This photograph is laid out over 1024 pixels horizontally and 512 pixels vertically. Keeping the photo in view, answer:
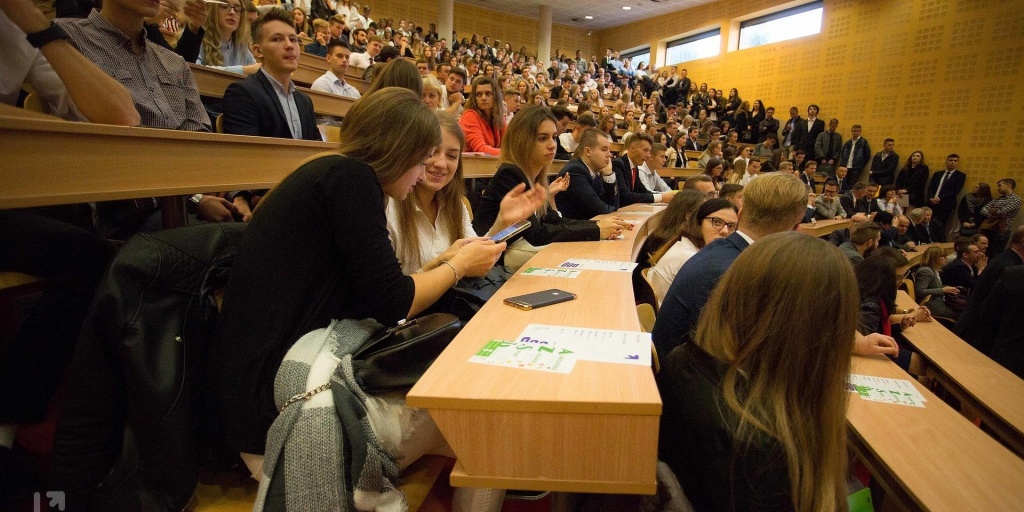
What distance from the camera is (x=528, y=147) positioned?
2.56 metres

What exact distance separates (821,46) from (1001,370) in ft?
40.4

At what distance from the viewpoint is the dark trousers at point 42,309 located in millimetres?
1089

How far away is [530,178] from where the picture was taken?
8.55ft

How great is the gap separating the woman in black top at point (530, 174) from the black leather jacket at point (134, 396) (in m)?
1.50

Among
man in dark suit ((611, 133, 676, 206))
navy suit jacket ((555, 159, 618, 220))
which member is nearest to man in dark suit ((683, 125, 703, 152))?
man in dark suit ((611, 133, 676, 206))

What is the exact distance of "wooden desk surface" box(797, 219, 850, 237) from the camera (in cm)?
597

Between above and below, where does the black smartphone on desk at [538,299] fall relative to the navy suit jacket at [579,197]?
below

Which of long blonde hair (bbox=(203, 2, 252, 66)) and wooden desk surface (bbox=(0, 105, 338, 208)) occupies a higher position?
long blonde hair (bbox=(203, 2, 252, 66))

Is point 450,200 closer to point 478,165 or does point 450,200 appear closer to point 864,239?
point 478,165

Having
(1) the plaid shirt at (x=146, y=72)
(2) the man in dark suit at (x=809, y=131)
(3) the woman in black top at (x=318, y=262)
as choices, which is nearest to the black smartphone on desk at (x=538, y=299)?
(3) the woman in black top at (x=318, y=262)

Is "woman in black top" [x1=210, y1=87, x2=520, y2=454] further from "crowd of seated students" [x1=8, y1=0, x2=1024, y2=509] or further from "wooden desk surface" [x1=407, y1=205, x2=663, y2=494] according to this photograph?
"wooden desk surface" [x1=407, y1=205, x2=663, y2=494]

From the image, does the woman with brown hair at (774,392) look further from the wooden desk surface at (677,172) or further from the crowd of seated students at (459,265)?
the wooden desk surface at (677,172)

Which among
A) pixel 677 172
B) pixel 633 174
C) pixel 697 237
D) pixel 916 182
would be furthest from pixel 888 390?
pixel 916 182

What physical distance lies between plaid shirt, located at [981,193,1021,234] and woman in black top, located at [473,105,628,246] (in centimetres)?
983
